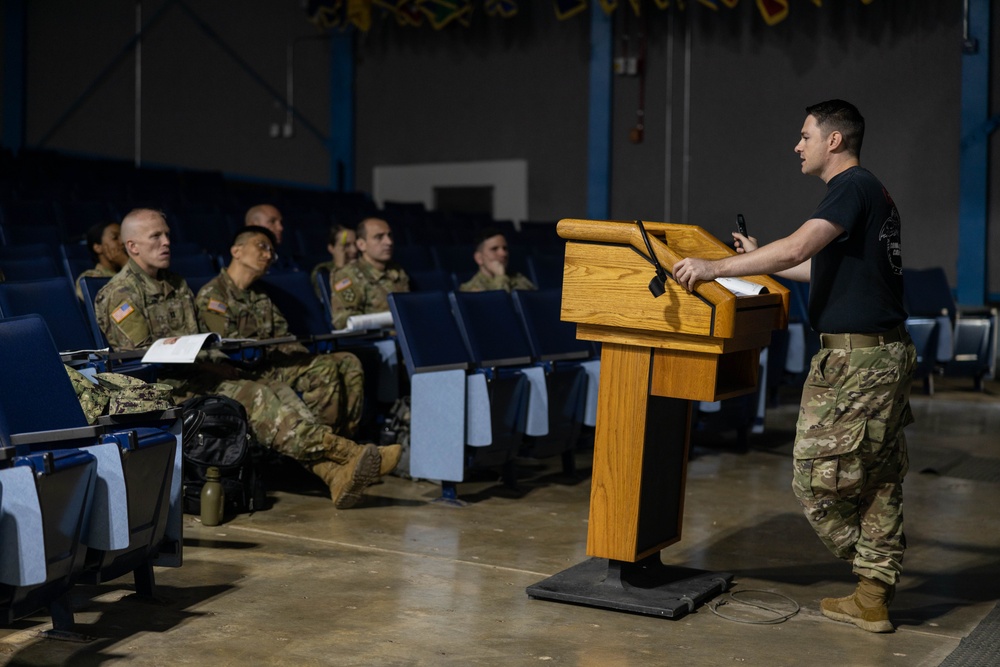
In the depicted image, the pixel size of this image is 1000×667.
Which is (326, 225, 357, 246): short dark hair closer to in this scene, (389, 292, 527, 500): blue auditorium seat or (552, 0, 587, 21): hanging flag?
(389, 292, 527, 500): blue auditorium seat

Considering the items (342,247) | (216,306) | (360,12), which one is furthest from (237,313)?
(360,12)

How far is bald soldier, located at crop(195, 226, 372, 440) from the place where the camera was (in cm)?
444

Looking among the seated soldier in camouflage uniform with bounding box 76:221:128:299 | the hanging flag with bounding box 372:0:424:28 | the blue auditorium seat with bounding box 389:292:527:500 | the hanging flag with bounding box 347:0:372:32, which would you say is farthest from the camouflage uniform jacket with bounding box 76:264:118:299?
the hanging flag with bounding box 347:0:372:32

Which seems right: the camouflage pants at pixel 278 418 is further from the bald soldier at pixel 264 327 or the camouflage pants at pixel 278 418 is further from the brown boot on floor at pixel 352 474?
the bald soldier at pixel 264 327

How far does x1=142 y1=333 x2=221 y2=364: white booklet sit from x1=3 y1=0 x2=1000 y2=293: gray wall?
7793 millimetres

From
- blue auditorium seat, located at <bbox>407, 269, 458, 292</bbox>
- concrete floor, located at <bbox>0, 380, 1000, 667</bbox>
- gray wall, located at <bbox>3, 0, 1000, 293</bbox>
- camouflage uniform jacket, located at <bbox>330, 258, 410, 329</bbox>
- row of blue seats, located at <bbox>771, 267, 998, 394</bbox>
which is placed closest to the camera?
concrete floor, located at <bbox>0, 380, 1000, 667</bbox>

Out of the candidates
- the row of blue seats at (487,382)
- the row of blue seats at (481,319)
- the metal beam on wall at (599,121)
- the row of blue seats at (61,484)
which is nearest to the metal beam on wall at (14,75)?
the metal beam on wall at (599,121)

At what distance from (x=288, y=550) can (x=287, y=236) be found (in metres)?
4.28

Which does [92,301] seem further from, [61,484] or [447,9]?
[447,9]

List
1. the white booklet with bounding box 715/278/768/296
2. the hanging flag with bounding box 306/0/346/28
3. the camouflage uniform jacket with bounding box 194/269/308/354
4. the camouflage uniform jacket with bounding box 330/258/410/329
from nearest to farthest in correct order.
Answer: the white booklet with bounding box 715/278/768/296 → the camouflage uniform jacket with bounding box 194/269/308/354 → the camouflage uniform jacket with bounding box 330/258/410/329 → the hanging flag with bounding box 306/0/346/28

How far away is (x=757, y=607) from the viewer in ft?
9.93

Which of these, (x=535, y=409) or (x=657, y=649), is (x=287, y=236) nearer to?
(x=535, y=409)

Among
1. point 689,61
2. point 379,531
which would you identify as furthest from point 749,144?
point 379,531

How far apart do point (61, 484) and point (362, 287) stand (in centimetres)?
310
